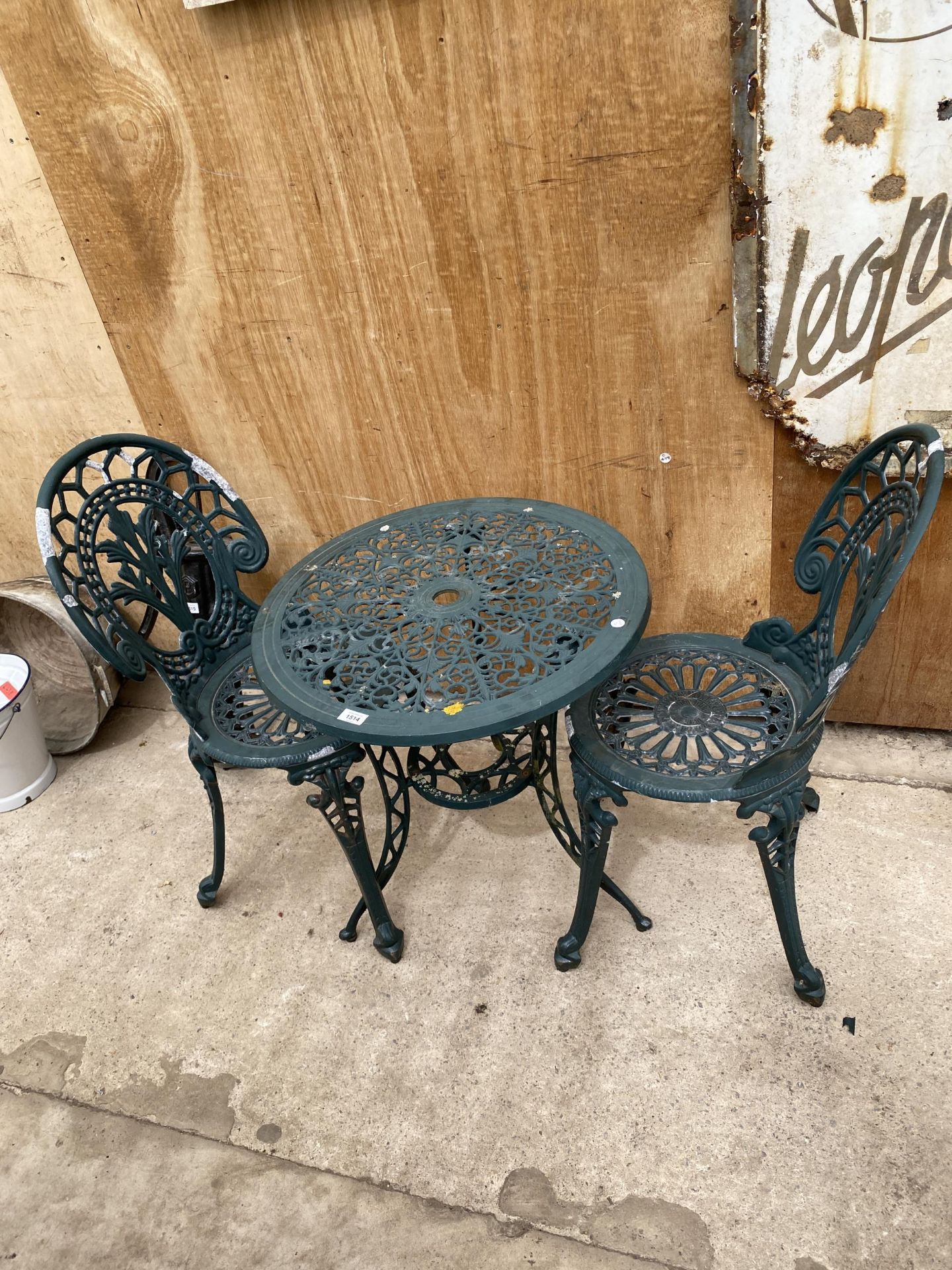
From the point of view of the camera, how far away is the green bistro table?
1.66 meters

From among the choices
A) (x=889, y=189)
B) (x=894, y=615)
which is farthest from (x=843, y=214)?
(x=894, y=615)

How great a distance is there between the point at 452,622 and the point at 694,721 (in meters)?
0.62

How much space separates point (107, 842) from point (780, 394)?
2.56 metres

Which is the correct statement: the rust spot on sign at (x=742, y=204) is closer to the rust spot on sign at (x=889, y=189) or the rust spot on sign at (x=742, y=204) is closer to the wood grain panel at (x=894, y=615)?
the rust spot on sign at (x=889, y=189)

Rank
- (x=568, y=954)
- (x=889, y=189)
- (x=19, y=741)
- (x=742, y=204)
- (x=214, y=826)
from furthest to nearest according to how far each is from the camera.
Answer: (x=19, y=741), (x=214, y=826), (x=568, y=954), (x=742, y=204), (x=889, y=189)

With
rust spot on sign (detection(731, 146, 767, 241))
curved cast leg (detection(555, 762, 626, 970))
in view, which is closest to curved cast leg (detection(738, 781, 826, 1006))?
curved cast leg (detection(555, 762, 626, 970))

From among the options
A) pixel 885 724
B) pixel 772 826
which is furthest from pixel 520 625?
pixel 885 724

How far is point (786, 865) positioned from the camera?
5.80 ft

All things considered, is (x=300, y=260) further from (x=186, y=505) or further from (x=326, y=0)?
(x=186, y=505)

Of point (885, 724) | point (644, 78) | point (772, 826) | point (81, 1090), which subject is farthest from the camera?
point (885, 724)

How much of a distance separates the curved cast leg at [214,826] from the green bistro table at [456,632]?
1.48 feet

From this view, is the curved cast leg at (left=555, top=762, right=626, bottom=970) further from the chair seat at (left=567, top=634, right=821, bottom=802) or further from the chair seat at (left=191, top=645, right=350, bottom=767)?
the chair seat at (left=191, top=645, right=350, bottom=767)

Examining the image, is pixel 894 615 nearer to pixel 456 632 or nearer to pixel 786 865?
pixel 786 865

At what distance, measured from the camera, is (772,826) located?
1.71 m
